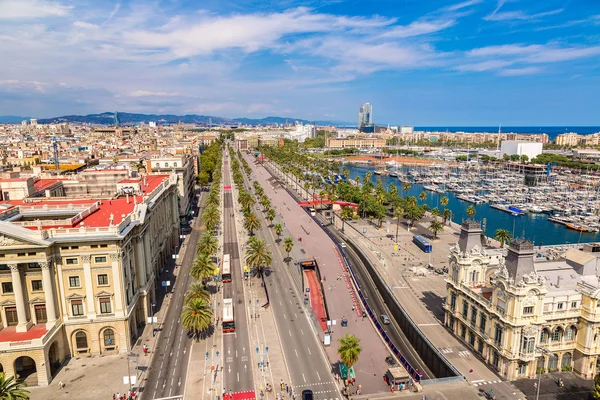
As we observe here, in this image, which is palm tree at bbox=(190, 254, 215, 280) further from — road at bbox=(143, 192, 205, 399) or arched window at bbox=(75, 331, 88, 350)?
arched window at bbox=(75, 331, 88, 350)

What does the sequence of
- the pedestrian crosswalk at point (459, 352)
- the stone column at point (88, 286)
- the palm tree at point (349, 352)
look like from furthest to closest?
the pedestrian crosswalk at point (459, 352) → the stone column at point (88, 286) → the palm tree at point (349, 352)

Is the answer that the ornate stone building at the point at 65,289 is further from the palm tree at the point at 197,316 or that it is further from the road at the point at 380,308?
the road at the point at 380,308

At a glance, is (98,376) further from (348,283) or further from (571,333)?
(571,333)

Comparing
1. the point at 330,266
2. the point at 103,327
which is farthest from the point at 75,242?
the point at 330,266

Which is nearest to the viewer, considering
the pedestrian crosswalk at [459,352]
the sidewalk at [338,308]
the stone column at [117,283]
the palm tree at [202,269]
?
the sidewalk at [338,308]

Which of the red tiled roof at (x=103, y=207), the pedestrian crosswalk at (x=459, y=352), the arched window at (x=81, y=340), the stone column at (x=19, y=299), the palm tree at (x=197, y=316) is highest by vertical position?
the red tiled roof at (x=103, y=207)

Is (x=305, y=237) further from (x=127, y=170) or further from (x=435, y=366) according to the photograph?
(x=435, y=366)

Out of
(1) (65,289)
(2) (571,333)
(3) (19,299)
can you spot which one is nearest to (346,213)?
(2) (571,333)

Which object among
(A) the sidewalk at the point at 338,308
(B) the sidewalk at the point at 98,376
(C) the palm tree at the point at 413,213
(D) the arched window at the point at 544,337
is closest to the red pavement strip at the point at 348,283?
(A) the sidewalk at the point at 338,308
